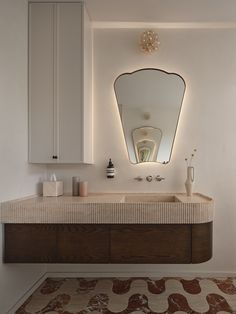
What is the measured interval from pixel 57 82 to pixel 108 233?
1357 millimetres

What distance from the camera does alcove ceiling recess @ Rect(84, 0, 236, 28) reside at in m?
2.48

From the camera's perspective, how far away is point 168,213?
203 cm

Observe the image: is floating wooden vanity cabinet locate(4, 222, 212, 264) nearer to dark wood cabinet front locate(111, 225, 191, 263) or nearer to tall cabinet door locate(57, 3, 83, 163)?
dark wood cabinet front locate(111, 225, 191, 263)

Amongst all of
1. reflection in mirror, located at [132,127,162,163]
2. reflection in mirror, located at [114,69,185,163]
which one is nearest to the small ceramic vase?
reflection in mirror, located at [114,69,185,163]

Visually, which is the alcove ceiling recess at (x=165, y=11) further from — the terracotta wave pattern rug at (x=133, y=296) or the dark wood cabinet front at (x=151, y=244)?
the terracotta wave pattern rug at (x=133, y=296)

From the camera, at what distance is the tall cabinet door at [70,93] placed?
8.24 ft

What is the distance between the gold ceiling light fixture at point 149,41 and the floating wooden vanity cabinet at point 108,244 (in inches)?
68.4

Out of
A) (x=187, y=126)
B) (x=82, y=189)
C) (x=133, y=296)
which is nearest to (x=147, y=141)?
(x=187, y=126)

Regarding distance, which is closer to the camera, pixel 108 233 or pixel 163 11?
pixel 108 233

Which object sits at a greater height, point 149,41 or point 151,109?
point 149,41

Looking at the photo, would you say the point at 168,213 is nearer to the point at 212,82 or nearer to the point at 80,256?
the point at 80,256

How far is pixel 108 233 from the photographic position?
204 cm

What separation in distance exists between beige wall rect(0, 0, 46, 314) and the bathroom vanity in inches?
8.3

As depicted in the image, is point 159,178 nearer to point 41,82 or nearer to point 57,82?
point 57,82
